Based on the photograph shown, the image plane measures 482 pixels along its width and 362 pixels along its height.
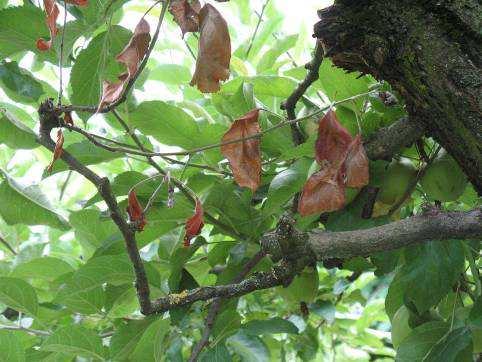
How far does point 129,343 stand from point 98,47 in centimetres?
53

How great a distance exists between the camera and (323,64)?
1.09 m

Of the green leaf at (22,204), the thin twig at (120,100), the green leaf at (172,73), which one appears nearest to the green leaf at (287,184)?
the thin twig at (120,100)

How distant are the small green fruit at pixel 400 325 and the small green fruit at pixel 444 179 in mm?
291

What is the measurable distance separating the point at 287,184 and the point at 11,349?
57cm

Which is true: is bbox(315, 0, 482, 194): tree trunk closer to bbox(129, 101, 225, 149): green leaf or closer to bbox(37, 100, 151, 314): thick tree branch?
bbox(37, 100, 151, 314): thick tree branch

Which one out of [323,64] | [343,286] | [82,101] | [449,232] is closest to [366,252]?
[449,232]

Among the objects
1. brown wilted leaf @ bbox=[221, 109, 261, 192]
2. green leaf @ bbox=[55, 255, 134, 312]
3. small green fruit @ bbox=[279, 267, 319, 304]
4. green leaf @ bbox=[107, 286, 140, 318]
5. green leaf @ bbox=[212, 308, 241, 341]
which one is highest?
brown wilted leaf @ bbox=[221, 109, 261, 192]

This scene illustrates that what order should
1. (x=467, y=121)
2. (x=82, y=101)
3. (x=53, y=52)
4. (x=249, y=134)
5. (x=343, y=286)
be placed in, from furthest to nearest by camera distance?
1. (x=343, y=286)
2. (x=53, y=52)
3. (x=82, y=101)
4. (x=249, y=134)
5. (x=467, y=121)

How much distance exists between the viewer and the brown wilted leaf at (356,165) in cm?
90

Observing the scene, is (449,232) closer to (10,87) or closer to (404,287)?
(404,287)

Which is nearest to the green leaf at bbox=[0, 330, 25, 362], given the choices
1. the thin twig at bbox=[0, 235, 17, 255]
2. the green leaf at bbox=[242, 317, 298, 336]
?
the green leaf at bbox=[242, 317, 298, 336]

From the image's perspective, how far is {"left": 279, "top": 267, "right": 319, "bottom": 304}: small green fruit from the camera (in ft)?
4.33

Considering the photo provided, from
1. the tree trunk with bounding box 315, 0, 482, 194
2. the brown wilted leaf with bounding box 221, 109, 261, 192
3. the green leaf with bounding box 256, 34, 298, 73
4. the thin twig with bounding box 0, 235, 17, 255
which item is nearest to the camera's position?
the tree trunk with bounding box 315, 0, 482, 194

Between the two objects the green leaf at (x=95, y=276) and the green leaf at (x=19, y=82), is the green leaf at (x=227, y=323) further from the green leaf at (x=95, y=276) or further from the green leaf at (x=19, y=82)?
the green leaf at (x=19, y=82)
